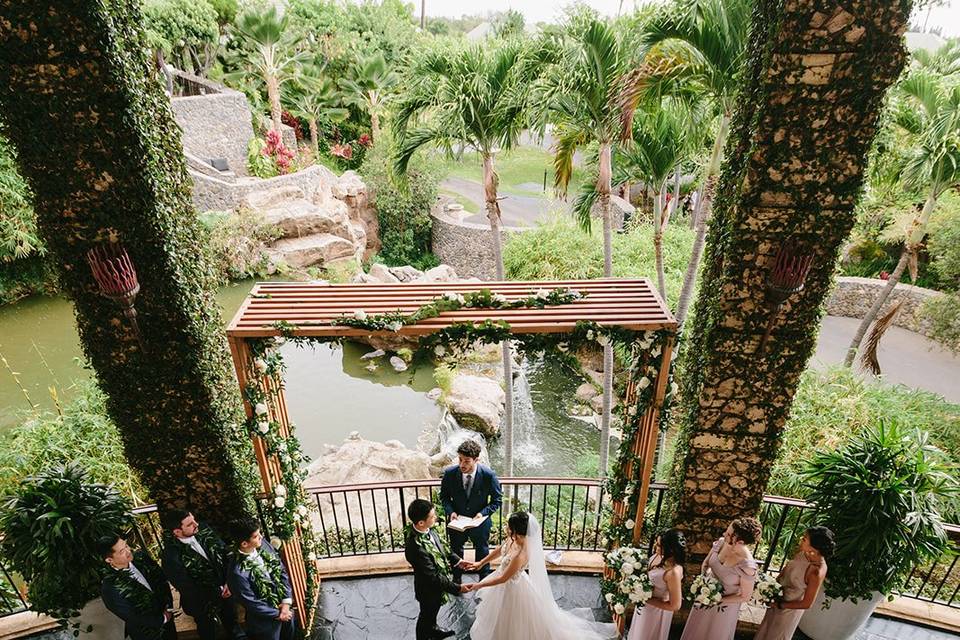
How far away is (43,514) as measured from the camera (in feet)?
13.4

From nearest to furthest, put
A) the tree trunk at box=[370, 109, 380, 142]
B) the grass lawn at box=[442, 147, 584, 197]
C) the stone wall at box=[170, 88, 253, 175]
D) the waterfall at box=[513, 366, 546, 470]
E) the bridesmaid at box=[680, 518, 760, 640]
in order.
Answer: the bridesmaid at box=[680, 518, 760, 640] < the waterfall at box=[513, 366, 546, 470] < the stone wall at box=[170, 88, 253, 175] < the tree trunk at box=[370, 109, 380, 142] < the grass lawn at box=[442, 147, 584, 197]

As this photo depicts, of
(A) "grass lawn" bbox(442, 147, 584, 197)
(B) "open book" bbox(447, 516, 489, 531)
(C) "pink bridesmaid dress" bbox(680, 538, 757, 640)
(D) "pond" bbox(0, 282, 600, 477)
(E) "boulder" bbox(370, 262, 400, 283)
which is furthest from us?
(A) "grass lawn" bbox(442, 147, 584, 197)

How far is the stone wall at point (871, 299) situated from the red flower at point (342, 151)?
19.2 metres

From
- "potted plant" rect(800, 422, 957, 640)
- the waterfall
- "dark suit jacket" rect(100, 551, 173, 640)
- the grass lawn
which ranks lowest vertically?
the waterfall

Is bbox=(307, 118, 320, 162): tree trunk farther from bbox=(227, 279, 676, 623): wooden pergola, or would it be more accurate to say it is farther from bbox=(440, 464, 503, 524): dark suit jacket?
bbox=(440, 464, 503, 524): dark suit jacket

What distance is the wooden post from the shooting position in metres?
4.04

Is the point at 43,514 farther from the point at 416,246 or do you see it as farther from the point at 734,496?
the point at 416,246

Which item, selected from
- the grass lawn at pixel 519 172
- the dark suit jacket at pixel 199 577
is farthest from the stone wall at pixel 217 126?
the dark suit jacket at pixel 199 577

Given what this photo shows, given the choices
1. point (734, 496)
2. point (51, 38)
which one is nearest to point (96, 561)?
point (51, 38)

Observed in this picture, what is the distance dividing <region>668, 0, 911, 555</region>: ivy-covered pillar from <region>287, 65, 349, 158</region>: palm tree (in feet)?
72.6

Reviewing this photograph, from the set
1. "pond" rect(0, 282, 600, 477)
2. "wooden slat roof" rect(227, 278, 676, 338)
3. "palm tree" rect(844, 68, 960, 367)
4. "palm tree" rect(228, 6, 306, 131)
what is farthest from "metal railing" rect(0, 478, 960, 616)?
"palm tree" rect(228, 6, 306, 131)

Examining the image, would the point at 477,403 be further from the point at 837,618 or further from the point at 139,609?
the point at 139,609

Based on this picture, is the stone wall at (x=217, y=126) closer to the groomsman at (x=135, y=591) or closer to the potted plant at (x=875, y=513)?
the groomsman at (x=135, y=591)

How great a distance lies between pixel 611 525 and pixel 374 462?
529 centimetres
